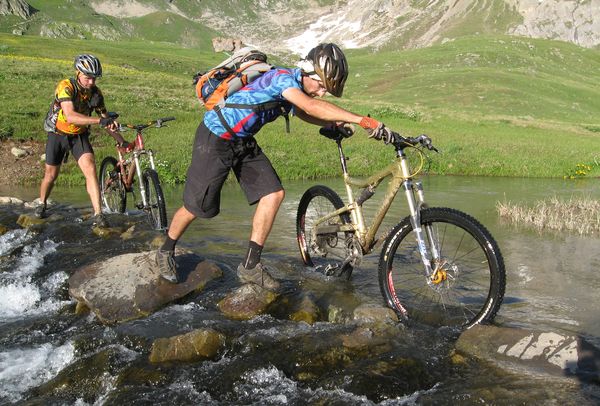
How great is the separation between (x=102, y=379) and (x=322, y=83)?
141 inches

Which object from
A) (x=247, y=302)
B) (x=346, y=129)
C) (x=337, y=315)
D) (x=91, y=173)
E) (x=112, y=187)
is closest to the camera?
(x=337, y=315)

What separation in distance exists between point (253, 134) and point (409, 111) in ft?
133

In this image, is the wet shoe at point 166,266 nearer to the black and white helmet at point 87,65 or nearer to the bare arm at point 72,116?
the bare arm at point 72,116

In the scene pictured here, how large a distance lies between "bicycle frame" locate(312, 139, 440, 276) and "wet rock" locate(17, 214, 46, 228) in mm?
6208

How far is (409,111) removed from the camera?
149 ft

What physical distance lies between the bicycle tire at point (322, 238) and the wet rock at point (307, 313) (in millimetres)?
1088

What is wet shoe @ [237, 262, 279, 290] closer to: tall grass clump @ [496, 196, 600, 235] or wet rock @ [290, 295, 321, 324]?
wet rock @ [290, 295, 321, 324]

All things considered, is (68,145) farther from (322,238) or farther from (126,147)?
(322,238)

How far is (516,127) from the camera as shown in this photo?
141 feet

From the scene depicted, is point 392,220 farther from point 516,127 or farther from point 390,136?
point 516,127

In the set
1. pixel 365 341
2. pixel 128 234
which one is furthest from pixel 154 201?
pixel 365 341

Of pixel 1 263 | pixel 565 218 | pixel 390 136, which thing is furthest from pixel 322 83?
pixel 565 218

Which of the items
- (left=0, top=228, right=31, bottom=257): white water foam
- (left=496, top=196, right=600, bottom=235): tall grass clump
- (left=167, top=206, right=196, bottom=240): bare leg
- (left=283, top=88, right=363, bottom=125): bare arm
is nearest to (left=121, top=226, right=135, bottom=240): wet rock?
(left=0, top=228, right=31, bottom=257): white water foam

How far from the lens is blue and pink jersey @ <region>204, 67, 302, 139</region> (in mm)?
5883
